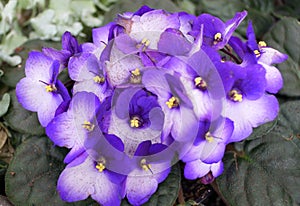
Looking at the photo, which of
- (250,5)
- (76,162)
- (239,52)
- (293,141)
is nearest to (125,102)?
(76,162)

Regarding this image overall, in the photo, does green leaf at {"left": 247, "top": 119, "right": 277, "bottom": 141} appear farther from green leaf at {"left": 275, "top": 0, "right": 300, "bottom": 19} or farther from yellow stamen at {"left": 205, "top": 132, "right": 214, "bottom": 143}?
green leaf at {"left": 275, "top": 0, "right": 300, "bottom": 19}

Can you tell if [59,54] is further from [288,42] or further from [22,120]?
[288,42]

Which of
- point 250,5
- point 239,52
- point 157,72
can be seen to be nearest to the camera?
point 157,72

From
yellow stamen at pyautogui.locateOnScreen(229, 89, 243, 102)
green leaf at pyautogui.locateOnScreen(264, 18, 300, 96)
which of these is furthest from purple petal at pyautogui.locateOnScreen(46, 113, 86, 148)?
green leaf at pyautogui.locateOnScreen(264, 18, 300, 96)

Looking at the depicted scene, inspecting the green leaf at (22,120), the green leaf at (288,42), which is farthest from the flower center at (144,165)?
the green leaf at (288,42)

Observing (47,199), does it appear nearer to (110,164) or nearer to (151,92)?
(110,164)

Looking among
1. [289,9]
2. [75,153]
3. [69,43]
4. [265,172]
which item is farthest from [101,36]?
[289,9]

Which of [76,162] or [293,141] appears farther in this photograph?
[293,141]
